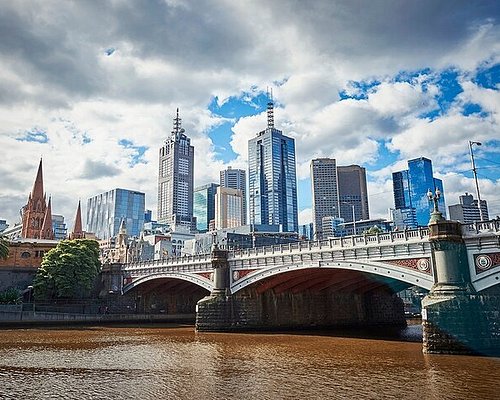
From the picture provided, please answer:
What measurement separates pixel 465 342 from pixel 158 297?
56645mm

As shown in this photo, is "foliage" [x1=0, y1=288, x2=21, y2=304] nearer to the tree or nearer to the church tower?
the tree

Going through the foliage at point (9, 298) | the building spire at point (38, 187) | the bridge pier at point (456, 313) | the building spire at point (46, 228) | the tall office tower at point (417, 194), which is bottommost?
the bridge pier at point (456, 313)

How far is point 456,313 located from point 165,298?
55788 mm

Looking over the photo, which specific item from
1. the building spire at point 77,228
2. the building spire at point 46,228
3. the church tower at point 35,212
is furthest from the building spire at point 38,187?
the building spire at point 77,228

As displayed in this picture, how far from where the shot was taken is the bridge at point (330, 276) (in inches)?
1185

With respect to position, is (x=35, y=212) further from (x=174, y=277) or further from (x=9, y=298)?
(x=174, y=277)

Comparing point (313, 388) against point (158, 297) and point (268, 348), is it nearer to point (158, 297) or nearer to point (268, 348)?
point (268, 348)

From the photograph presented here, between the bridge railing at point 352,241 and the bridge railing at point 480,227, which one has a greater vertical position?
the bridge railing at point 352,241

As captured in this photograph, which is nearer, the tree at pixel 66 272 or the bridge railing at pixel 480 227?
the bridge railing at pixel 480 227

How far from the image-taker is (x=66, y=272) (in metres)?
67.4

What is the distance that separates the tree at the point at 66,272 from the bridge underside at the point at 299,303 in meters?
26.4

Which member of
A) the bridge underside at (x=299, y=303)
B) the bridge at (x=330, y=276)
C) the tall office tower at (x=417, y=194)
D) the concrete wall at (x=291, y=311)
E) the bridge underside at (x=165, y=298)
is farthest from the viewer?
the tall office tower at (x=417, y=194)

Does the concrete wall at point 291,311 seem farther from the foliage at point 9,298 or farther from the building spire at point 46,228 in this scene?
the building spire at point 46,228

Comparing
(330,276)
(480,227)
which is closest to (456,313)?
(480,227)
